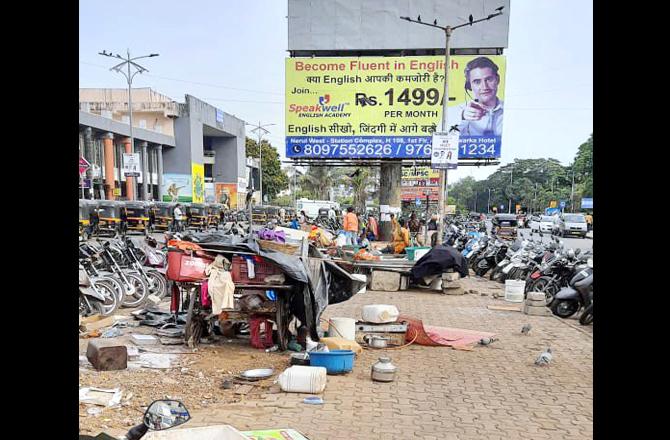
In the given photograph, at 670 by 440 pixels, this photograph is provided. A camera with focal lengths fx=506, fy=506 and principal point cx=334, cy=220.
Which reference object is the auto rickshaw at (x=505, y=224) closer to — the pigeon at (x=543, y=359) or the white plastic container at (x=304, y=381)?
the pigeon at (x=543, y=359)

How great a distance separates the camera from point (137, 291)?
9250 millimetres

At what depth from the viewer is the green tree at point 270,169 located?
2490 inches

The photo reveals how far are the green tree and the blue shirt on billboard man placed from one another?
43839mm

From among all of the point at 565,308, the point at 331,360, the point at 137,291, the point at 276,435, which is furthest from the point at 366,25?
the point at 276,435

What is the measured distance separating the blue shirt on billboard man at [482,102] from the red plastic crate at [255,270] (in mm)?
15919

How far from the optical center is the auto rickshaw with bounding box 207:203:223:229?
30375 mm

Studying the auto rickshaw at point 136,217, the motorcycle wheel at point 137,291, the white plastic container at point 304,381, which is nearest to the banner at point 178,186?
the auto rickshaw at point 136,217

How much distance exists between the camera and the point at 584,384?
18.3 ft

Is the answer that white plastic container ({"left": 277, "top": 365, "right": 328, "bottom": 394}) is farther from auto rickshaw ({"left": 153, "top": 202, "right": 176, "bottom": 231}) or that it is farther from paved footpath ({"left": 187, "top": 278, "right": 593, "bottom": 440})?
auto rickshaw ({"left": 153, "top": 202, "right": 176, "bottom": 231})

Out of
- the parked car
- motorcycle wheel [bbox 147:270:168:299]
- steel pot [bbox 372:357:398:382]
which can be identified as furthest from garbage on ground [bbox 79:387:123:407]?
the parked car

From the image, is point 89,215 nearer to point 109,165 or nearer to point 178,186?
point 109,165

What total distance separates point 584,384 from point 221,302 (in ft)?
13.7
